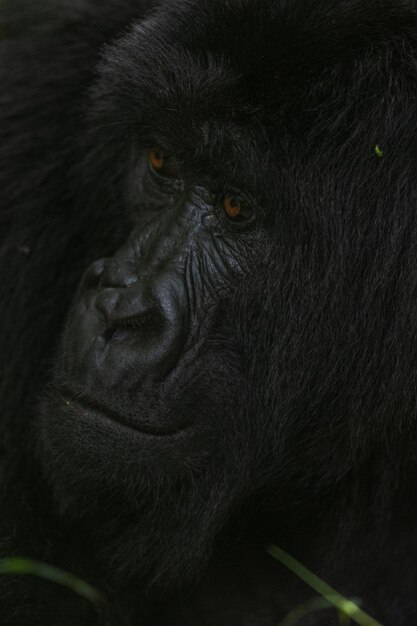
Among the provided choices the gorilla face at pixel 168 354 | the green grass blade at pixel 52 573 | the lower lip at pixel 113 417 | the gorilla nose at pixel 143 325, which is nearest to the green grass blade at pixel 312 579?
the gorilla face at pixel 168 354

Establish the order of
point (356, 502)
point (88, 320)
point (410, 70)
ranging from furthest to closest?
point (356, 502)
point (88, 320)
point (410, 70)

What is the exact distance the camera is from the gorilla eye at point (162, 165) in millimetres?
3570

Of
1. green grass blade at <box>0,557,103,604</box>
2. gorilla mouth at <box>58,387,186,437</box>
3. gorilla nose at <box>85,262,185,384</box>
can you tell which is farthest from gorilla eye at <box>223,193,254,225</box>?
green grass blade at <box>0,557,103,604</box>

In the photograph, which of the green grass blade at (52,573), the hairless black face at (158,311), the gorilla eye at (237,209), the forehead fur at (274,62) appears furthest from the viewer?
the green grass blade at (52,573)

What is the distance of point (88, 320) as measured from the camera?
3.28 metres

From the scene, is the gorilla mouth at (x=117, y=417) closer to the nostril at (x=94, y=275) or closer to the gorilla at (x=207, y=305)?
the gorilla at (x=207, y=305)

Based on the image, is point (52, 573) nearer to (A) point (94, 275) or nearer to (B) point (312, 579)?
(B) point (312, 579)

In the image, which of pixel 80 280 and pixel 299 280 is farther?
pixel 80 280

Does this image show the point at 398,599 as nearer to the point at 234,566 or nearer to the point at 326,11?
the point at 234,566

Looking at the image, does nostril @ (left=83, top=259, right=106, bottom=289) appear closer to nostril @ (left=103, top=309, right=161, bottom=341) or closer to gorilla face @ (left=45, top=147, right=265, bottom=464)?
gorilla face @ (left=45, top=147, right=265, bottom=464)

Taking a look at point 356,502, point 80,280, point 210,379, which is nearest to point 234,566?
point 356,502

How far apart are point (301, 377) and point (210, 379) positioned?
10.6 inches

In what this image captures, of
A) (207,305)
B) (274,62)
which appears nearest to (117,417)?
(207,305)

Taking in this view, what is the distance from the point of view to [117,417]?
3.19 metres
